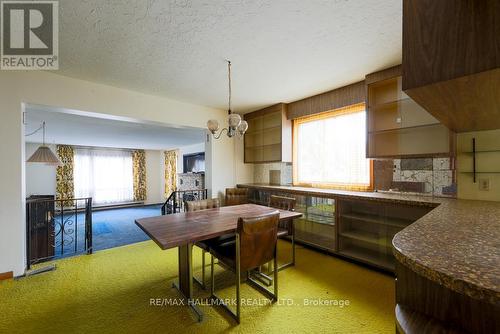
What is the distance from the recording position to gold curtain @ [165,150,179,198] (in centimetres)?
904

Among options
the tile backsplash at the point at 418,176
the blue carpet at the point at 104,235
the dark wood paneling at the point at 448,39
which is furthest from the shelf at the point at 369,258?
the blue carpet at the point at 104,235

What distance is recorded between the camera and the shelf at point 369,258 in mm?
2461

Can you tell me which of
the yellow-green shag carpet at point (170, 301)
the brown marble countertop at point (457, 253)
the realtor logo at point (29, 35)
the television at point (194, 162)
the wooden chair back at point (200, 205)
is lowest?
the yellow-green shag carpet at point (170, 301)

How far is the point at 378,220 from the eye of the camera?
2.58 metres

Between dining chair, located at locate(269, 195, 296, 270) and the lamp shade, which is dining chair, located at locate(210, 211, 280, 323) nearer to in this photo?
dining chair, located at locate(269, 195, 296, 270)

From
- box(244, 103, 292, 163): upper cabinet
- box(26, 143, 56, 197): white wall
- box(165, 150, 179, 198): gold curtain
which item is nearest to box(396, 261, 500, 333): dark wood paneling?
box(244, 103, 292, 163): upper cabinet

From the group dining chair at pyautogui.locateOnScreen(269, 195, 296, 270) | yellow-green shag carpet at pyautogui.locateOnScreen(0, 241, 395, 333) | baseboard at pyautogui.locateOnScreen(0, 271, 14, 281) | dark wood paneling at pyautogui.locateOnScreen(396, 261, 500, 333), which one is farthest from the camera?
dining chair at pyautogui.locateOnScreen(269, 195, 296, 270)

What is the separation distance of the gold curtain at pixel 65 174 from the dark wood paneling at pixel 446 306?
938 cm

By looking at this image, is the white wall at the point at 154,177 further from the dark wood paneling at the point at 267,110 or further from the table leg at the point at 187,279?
the table leg at the point at 187,279

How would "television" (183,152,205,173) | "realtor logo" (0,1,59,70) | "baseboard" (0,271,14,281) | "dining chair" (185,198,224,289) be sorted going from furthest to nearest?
1. "television" (183,152,205,173)
2. "baseboard" (0,271,14,281)
3. "dining chair" (185,198,224,289)
4. "realtor logo" (0,1,59,70)

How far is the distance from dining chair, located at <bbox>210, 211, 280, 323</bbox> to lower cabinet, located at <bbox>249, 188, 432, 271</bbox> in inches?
51.4

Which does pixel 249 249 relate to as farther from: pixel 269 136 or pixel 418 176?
pixel 269 136

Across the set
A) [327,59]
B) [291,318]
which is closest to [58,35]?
[327,59]

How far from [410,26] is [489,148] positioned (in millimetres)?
1865
